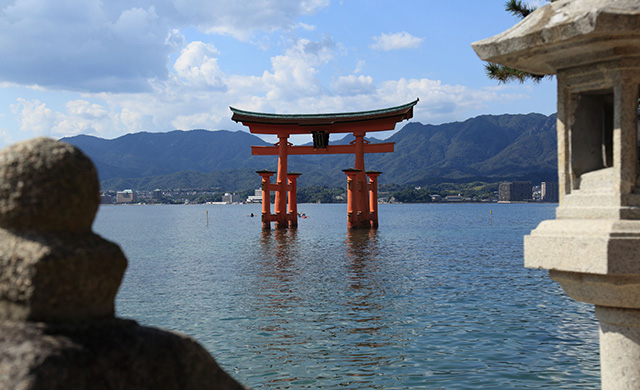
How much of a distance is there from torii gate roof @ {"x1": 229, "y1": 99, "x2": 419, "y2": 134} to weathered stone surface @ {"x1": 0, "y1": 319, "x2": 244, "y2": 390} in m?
29.9

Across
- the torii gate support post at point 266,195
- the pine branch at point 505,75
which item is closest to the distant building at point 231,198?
the torii gate support post at point 266,195

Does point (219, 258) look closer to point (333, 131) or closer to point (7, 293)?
point (333, 131)

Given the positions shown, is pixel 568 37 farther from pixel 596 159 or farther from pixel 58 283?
pixel 58 283

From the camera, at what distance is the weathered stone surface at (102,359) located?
160 centimetres

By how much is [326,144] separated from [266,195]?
16.4 ft

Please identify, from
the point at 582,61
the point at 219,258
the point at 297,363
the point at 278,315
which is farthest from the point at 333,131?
the point at 582,61

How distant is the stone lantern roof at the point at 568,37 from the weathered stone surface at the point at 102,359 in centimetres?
343

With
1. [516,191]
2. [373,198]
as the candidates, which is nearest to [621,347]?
[373,198]

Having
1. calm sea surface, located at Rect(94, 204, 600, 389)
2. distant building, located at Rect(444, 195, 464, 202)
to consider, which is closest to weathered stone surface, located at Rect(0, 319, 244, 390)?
calm sea surface, located at Rect(94, 204, 600, 389)

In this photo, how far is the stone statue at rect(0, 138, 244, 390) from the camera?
1.66m

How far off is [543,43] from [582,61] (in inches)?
17.4

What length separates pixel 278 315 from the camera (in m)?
11.0

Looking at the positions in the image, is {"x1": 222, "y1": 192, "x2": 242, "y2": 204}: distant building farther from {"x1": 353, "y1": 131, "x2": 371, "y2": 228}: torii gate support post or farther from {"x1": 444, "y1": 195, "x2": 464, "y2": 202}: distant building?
{"x1": 353, "y1": 131, "x2": 371, "y2": 228}: torii gate support post

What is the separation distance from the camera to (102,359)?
1771 millimetres
